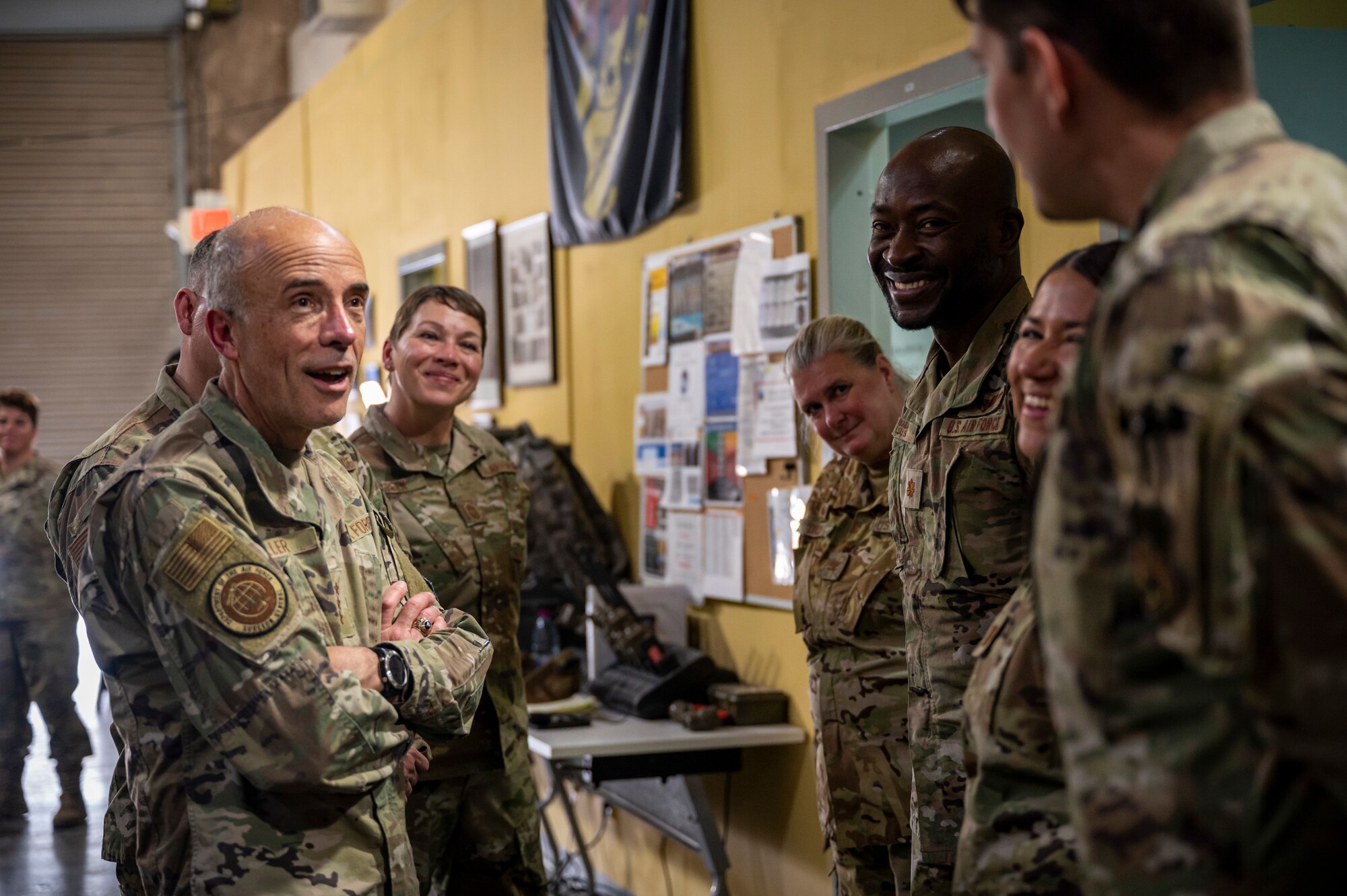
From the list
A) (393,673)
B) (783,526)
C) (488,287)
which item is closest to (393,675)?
(393,673)

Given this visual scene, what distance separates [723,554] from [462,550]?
1.25m

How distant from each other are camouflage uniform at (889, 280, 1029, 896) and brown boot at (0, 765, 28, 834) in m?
5.82

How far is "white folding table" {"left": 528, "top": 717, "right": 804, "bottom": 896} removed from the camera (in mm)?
3600

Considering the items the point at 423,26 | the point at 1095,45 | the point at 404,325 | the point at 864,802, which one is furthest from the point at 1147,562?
the point at 423,26

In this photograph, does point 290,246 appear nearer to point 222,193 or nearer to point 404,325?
point 404,325

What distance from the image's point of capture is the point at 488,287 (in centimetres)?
619

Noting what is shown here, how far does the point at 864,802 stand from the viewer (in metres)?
2.68

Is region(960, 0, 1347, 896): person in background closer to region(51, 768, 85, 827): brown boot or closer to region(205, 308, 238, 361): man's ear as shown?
region(205, 308, 238, 361): man's ear

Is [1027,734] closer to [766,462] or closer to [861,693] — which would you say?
[861,693]

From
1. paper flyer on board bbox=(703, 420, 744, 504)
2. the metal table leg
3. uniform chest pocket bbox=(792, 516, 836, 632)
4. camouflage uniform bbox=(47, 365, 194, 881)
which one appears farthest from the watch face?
the metal table leg

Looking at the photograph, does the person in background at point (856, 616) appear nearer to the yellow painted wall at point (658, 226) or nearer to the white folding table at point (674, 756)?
the yellow painted wall at point (658, 226)

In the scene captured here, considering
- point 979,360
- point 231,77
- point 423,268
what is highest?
point 231,77

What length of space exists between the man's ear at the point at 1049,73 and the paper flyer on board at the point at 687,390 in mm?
3290

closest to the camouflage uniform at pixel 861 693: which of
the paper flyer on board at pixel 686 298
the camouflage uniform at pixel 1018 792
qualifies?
the camouflage uniform at pixel 1018 792
